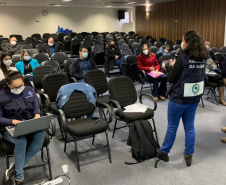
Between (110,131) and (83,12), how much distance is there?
16.3m

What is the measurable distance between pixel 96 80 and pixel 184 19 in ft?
36.8

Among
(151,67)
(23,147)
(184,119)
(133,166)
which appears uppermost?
(151,67)

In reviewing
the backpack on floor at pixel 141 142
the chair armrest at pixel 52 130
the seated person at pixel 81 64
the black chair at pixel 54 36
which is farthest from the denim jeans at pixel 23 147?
the black chair at pixel 54 36

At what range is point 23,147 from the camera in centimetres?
295

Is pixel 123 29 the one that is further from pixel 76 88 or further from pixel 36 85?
pixel 76 88

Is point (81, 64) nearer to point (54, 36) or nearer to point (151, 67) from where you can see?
point (151, 67)

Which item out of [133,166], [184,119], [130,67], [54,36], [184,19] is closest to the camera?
[184,119]

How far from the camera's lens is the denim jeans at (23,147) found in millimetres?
2920

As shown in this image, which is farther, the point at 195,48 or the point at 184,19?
the point at 184,19

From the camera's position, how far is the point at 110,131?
4.60 m

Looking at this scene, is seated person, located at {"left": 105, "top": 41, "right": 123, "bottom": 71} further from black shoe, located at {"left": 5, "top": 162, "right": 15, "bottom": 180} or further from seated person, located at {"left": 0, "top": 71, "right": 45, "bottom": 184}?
black shoe, located at {"left": 5, "top": 162, "right": 15, "bottom": 180}

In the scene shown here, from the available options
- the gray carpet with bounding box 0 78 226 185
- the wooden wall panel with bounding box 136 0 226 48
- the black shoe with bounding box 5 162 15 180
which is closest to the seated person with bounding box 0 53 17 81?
the gray carpet with bounding box 0 78 226 185

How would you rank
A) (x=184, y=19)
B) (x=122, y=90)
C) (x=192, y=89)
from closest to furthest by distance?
1. (x=192, y=89)
2. (x=122, y=90)
3. (x=184, y=19)

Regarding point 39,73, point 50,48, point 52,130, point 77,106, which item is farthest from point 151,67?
point 50,48
